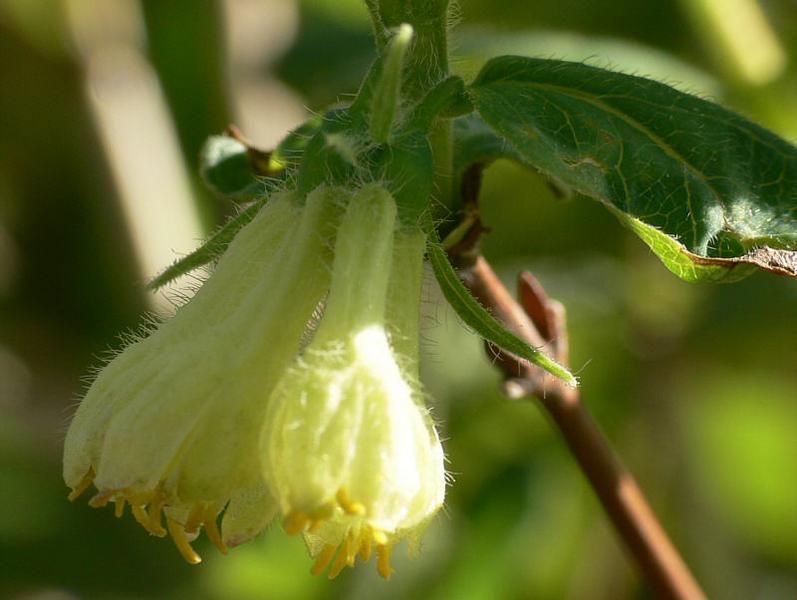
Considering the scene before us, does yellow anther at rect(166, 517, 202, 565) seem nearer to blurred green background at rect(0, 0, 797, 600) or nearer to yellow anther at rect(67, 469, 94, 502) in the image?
yellow anther at rect(67, 469, 94, 502)

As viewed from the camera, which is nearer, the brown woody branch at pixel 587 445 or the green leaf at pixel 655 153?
the green leaf at pixel 655 153

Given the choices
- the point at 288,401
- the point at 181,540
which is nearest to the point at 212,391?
the point at 288,401

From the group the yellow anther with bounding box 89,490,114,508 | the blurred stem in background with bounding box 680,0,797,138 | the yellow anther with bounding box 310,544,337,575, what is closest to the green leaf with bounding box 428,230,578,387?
the yellow anther with bounding box 310,544,337,575

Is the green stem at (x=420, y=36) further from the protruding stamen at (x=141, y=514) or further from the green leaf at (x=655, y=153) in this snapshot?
the protruding stamen at (x=141, y=514)

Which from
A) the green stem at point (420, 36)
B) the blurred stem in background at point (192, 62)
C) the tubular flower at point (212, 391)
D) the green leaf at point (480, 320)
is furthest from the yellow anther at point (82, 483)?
the blurred stem in background at point (192, 62)

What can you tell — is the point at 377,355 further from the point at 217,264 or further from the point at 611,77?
the point at 611,77

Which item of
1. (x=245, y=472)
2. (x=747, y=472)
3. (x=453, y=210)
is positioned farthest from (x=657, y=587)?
(x=747, y=472)
